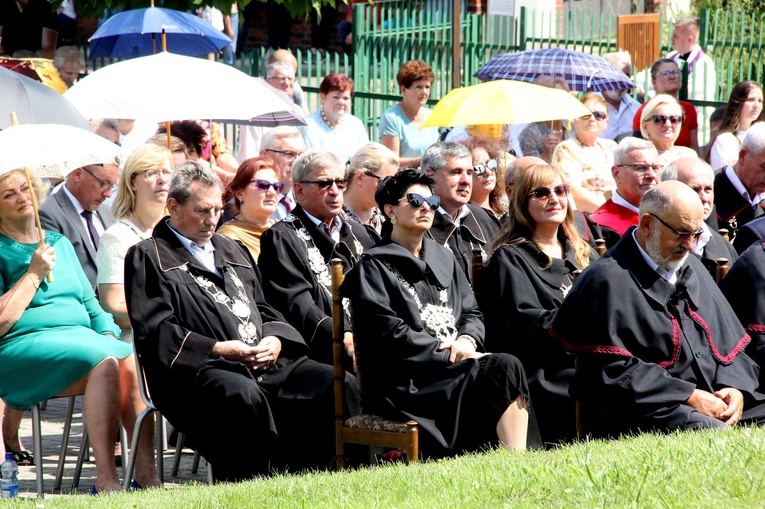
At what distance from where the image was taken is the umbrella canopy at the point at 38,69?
11.2 metres

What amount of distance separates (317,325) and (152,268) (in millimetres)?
1129

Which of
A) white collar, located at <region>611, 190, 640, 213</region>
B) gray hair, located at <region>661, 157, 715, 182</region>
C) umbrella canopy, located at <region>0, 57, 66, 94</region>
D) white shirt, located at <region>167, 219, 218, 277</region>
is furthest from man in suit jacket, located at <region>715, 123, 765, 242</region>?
umbrella canopy, located at <region>0, 57, 66, 94</region>

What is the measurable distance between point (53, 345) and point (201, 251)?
3.28ft

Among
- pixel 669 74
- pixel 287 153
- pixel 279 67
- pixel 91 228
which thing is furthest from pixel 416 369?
pixel 669 74

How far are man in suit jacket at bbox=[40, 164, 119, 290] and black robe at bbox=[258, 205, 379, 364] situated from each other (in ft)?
4.58

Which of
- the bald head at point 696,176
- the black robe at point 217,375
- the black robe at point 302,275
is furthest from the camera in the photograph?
the bald head at point 696,176

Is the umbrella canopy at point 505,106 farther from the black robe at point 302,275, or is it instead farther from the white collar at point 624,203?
the black robe at point 302,275

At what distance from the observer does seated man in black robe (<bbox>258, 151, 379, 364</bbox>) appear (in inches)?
306

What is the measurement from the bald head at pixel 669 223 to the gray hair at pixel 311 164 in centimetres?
232

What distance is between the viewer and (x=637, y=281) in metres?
6.52

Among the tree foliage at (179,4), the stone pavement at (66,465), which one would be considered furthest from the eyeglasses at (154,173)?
the tree foliage at (179,4)

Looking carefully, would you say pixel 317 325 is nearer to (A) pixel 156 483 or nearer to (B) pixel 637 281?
(A) pixel 156 483

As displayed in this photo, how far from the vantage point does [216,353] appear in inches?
280

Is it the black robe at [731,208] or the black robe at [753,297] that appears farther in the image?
the black robe at [731,208]
